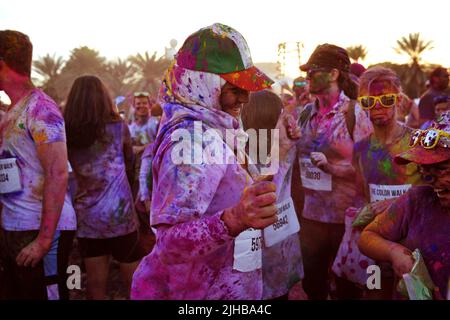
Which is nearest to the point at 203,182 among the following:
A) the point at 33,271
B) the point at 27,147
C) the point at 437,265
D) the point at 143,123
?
the point at 437,265

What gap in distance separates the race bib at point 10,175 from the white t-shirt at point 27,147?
0.02 m

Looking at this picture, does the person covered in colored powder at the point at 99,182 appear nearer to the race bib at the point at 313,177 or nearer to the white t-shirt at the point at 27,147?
the white t-shirt at the point at 27,147

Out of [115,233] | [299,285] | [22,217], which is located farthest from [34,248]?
[299,285]

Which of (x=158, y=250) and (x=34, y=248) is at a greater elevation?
(x=158, y=250)

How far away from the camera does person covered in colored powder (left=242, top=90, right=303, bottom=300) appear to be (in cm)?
342

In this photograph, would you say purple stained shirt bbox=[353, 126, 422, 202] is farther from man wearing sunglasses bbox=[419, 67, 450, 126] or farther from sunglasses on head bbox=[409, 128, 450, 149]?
man wearing sunglasses bbox=[419, 67, 450, 126]

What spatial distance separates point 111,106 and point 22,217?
139 centimetres

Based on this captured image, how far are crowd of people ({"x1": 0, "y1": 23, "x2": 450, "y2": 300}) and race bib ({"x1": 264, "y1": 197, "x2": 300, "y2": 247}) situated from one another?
0.01 metres

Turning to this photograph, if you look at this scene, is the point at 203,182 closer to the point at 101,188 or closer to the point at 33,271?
the point at 33,271

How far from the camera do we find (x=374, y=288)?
364 cm

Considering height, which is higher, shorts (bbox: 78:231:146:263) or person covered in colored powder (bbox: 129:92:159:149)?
person covered in colored powder (bbox: 129:92:159:149)

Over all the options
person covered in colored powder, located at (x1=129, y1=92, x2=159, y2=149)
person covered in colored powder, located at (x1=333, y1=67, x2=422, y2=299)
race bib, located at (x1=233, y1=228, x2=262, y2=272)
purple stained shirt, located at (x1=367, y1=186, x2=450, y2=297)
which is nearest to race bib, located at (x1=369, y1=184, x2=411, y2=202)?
person covered in colored powder, located at (x1=333, y1=67, x2=422, y2=299)

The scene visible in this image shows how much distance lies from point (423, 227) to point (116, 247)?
104 inches
